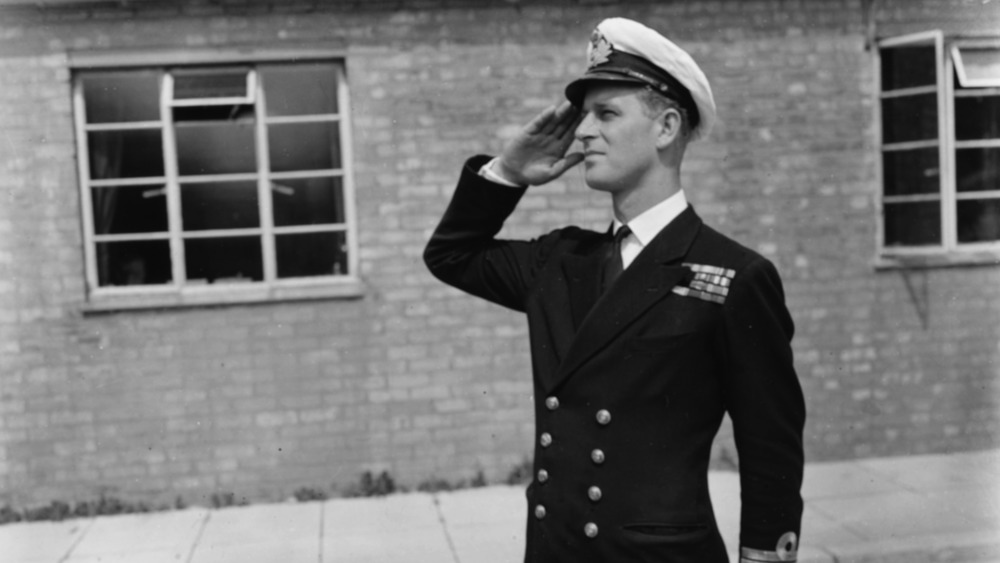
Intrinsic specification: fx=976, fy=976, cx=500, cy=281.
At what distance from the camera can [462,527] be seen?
565 centimetres

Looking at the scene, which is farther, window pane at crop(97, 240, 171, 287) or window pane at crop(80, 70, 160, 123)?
window pane at crop(97, 240, 171, 287)

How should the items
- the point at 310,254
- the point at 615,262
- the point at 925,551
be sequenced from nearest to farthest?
the point at 615,262, the point at 925,551, the point at 310,254

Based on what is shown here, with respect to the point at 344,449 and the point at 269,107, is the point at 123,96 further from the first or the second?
the point at 344,449

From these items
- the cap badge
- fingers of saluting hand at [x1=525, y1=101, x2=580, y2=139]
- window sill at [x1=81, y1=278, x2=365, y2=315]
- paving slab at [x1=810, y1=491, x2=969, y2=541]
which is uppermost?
the cap badge

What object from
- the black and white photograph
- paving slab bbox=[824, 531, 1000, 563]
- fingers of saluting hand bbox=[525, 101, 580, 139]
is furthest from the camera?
the black and white photograph

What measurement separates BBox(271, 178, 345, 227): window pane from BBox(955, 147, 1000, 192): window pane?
169 inches

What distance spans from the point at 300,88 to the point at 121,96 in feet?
3.67

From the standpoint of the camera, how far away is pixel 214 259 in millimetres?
6316

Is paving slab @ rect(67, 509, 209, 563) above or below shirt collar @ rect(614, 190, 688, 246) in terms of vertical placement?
below

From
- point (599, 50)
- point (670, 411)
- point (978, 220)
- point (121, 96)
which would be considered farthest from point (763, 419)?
point (978, 220)

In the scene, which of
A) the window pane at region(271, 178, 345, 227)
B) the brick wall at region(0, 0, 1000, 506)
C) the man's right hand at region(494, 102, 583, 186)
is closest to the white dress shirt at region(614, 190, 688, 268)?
the man's right hand at region(494, 102, 583, 186)

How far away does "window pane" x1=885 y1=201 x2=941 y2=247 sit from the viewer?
676 centimetres

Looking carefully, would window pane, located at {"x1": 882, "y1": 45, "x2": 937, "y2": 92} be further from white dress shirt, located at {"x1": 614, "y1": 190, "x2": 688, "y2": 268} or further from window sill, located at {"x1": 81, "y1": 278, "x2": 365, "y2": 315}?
white dress shirt, located at {"x1": 614, "y1": 190, "x2": 688, "y2": 268}

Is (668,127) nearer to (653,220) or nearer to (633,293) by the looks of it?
(653,220)
